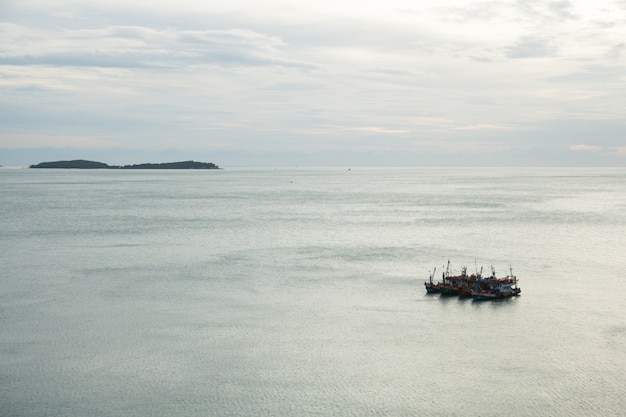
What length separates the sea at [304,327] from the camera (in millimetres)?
32688

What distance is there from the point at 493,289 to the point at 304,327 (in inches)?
717

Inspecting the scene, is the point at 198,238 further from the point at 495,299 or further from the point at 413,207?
the point at 413,207

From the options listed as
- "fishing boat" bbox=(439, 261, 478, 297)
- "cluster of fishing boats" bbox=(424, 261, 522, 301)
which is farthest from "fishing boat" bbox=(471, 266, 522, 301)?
"fishing boat" bbox=(439, 261, 478, 297)

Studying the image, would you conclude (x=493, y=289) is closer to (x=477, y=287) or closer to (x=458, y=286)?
(x=477, y=287)

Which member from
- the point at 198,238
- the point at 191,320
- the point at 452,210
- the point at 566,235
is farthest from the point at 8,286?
the point at 452,210

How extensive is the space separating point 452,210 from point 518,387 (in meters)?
97.5

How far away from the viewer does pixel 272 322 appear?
45250 millimetres

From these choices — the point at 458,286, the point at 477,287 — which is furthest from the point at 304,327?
the point at 477,287

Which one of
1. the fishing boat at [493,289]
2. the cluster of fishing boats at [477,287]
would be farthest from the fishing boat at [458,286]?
the fishing boat at [493,289]

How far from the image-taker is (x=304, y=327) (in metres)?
44.4

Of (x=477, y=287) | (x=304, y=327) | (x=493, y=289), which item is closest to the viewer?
(x=304, y=327)

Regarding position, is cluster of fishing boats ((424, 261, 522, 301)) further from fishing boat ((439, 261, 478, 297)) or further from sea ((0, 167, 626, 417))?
sea ((0, 167, 626, 417))

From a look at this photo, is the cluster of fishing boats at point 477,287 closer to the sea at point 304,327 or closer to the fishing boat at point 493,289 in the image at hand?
the fishing boat at point 493,289

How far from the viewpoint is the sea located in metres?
32.7
